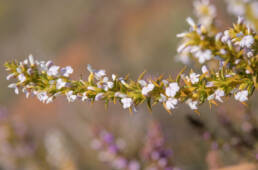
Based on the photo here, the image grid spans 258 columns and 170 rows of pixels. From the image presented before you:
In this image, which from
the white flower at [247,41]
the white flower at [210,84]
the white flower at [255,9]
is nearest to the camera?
the white flower at [247,41]

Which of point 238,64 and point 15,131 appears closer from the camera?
point 238,64

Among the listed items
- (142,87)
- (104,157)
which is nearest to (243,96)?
(142,87)

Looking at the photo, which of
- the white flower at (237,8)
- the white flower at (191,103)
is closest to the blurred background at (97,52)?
the white flower at (237,8)

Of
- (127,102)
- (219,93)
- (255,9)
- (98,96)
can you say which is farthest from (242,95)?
(255,9)

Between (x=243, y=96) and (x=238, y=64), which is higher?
(x=238, y=64)

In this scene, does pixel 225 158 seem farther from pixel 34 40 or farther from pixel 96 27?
pixel 34 40

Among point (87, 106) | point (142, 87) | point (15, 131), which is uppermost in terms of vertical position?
point (87, 106)

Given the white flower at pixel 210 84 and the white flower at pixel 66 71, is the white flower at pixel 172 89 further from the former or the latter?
the white flower at pixel 66 71

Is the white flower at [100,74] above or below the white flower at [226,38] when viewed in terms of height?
below

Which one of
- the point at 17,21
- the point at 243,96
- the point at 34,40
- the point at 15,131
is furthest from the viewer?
the point at 17,21
